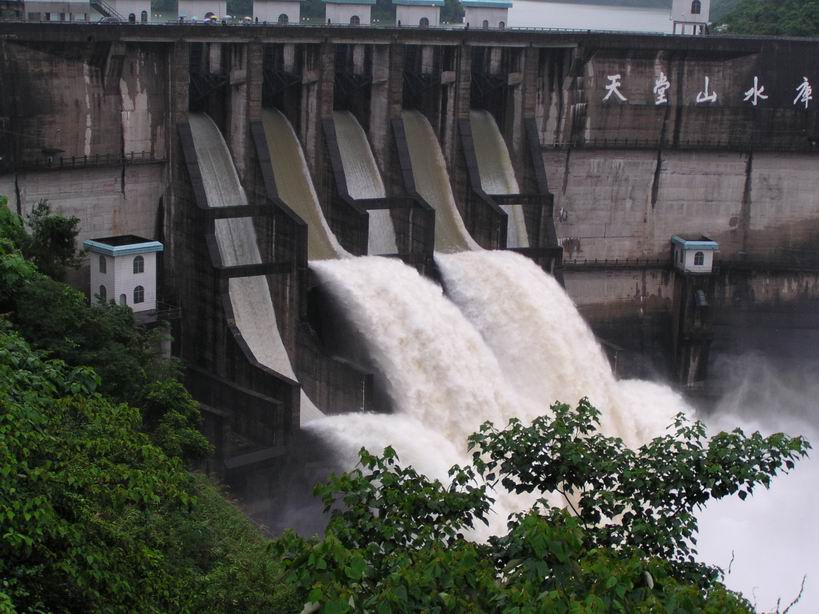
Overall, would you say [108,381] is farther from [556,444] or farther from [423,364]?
[556,444]

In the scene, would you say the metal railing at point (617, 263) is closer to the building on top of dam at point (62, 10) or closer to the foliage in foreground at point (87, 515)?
the building on top of dam at point (62, 10)

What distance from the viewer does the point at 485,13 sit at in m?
39.7

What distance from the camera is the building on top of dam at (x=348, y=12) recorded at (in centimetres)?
3828

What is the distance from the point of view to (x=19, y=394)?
1233cm

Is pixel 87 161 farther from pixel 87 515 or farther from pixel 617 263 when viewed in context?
pixel 87 515

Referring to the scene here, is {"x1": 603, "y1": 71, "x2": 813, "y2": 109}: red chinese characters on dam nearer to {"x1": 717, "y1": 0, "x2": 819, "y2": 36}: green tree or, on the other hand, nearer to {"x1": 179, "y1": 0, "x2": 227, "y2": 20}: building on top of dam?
{"x1": 179, "y1": 0, "x2": 227, "y2": 20}: building on top of dam

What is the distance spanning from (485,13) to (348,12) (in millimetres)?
4230

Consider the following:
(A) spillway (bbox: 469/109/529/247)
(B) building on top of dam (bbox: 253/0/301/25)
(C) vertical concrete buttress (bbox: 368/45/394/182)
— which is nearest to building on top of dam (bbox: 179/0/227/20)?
(B) building on top of dam (bbox: 253/0/301/25)

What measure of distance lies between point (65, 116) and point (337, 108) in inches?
304

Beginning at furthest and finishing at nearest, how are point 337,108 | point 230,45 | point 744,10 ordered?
point 744,10 < point 337,108 < point 230,45

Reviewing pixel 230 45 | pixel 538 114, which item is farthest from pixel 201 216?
pixel 538 114

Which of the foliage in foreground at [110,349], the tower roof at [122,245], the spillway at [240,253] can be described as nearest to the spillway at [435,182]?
the spillway at [240,253]

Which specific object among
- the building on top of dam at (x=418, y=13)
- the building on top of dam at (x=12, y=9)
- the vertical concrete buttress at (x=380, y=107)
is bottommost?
the vertical concrete buttress at (x=380, y=107)

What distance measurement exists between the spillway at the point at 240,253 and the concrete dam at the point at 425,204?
0.05 metres
